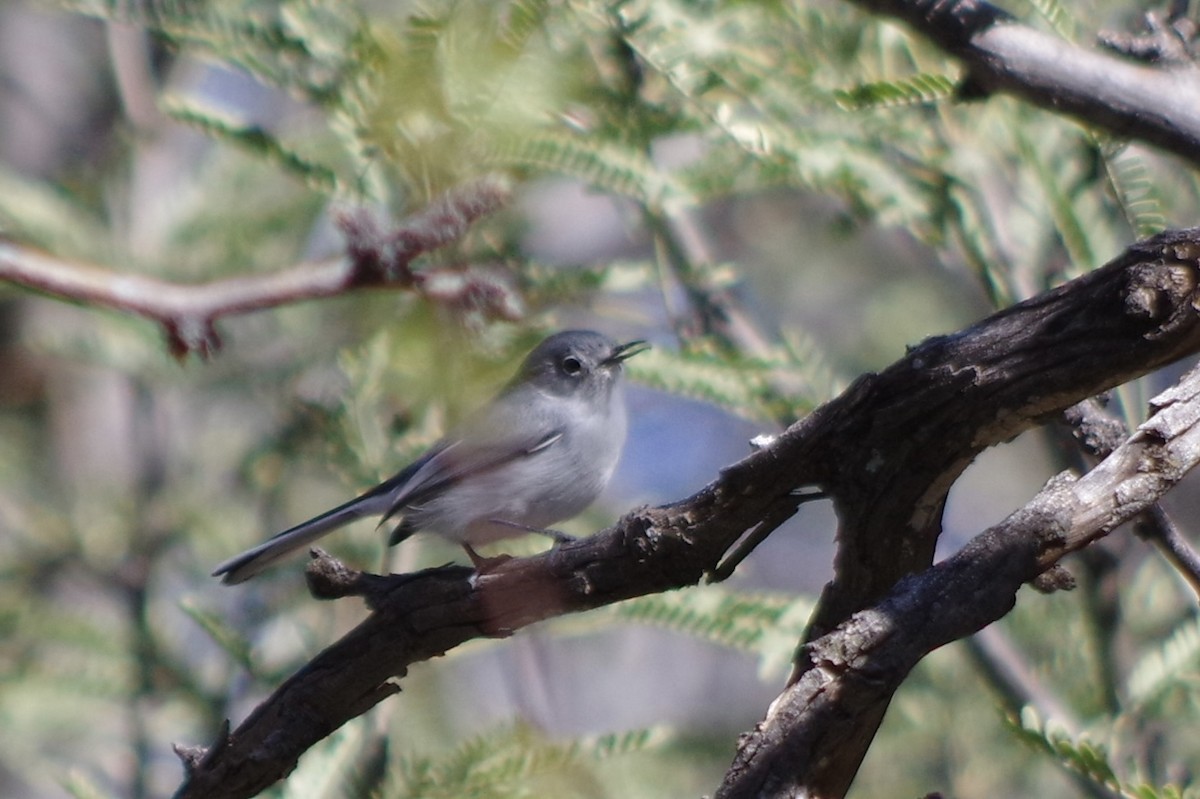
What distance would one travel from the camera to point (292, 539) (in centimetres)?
304

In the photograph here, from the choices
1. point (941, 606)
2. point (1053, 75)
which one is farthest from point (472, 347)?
point (1053, 75)

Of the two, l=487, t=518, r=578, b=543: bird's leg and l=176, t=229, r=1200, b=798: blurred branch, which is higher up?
l=487, t=518, r=578, b=543: bird's leg

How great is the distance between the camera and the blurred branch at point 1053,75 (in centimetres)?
199

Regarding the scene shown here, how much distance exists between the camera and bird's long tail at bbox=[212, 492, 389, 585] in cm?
297

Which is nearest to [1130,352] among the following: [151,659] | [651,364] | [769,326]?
[651,364]

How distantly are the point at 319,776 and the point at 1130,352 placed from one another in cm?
191

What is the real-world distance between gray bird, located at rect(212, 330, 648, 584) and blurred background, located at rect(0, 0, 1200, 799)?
0.52 ft

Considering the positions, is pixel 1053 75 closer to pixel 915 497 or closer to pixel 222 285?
pixel 915 497

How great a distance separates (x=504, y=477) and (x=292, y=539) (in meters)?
0.58

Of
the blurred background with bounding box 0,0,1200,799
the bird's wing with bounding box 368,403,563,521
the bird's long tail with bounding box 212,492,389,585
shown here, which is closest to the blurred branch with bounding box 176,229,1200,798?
the blurred background with bounding box 0,0,1200,799

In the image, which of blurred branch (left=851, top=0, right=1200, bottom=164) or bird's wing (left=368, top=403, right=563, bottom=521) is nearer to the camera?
blurred branch (left=851, top=0, right=1200, bottom=164)

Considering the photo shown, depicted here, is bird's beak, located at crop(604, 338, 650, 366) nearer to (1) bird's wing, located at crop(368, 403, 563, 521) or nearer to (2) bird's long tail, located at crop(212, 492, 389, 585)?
(1) bird's wing, located at crop(368, 403, 563, 521)

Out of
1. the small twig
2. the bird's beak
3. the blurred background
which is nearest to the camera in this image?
the small twig

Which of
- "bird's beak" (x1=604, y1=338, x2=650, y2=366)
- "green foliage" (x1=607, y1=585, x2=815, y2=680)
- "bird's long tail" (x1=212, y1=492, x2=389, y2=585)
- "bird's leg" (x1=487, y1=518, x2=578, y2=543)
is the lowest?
"green foliage" (x1=607, y1=585, x2=815, y2=680)
